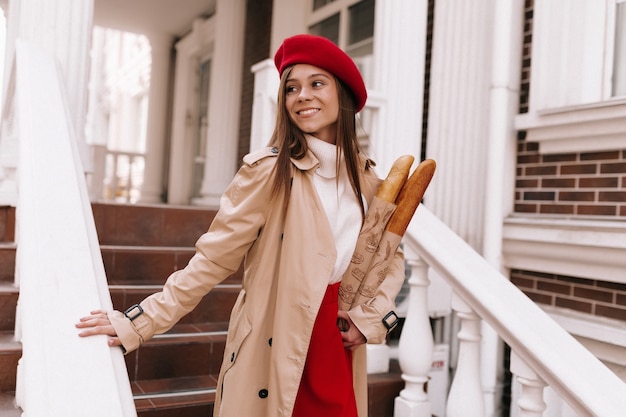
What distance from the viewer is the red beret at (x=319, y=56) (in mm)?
1428

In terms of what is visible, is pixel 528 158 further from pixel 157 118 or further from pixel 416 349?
pixel 157 118

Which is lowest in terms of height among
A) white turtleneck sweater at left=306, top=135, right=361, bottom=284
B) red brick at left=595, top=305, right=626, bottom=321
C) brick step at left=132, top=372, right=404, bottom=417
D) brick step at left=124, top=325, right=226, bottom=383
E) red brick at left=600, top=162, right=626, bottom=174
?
brick step at left=132, top=372, right=404, bottom=417

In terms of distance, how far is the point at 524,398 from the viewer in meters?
1.75

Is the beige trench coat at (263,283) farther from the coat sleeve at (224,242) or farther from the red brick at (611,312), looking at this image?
the red brick at (611,312)

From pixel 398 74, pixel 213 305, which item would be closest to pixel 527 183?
pixel 398 74

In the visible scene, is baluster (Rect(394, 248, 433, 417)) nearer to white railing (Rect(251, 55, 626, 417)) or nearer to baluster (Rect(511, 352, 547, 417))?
white railing (Rect(251, 55, 626, 417))

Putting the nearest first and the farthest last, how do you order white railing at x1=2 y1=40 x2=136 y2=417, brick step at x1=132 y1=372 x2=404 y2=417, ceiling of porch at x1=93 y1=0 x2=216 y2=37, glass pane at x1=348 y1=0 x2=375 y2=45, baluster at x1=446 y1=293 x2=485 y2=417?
white railing at x1=2 y1=40 x2=136 y2=417, baluster at x1=446 y1=293 x2=485 y2=417, brick step at x1=132 y1=372 x2=404 y2=417, glass pane at x1=348 y1=0 x2=375 y2=45, ceiling of porch at x1=93 y1=0 x2=216 y2=37

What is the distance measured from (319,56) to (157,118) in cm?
789

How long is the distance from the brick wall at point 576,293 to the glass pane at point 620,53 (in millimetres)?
1029

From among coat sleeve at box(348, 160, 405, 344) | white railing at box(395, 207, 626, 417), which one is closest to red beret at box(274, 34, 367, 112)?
coat sleeve at box(348, 160, 405, 344)

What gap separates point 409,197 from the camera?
158 cm

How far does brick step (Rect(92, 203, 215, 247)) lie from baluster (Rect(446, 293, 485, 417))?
1.78 m

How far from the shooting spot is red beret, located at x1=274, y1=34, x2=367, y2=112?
1428 millimetres

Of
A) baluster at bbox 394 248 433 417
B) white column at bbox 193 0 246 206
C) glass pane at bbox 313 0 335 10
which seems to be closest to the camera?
baluster at bbox 394 248 433 417
